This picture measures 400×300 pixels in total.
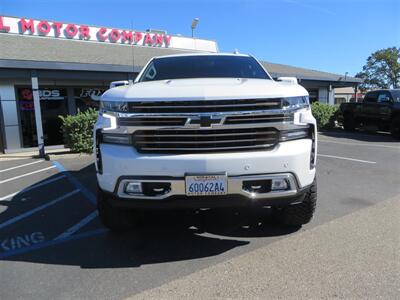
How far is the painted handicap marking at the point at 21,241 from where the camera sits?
4.01 m

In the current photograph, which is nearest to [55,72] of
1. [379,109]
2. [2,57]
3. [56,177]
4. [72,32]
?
[2,57]

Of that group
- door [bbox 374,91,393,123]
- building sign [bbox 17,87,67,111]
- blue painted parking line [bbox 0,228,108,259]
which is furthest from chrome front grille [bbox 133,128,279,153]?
door [bbox 374,91,393,123]

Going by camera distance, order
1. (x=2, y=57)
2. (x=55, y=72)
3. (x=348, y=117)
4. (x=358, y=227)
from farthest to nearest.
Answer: (x=348, y=117)
(x=55, y=72)
(x=2, y=57)
(x=358, y=227)

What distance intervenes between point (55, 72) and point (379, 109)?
42.0 ft

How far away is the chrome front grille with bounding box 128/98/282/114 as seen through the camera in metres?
3.34

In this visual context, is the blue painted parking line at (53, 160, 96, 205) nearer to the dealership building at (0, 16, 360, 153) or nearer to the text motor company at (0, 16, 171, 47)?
the dealership building at (0, 16, 360, 153)

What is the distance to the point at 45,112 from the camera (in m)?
14.6

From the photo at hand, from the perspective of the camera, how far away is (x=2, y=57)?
11.7m

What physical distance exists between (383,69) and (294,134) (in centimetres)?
6976

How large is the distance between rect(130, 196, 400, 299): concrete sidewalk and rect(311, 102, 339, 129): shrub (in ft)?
48.0

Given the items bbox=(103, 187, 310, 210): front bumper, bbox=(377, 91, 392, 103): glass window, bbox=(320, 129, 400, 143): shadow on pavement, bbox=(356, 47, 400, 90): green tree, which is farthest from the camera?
bbox=(356, 47, 400, 90): green tree

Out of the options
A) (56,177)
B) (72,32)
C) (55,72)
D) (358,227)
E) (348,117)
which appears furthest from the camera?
(72,32)

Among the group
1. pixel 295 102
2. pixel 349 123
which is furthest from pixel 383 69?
pixel 295 102

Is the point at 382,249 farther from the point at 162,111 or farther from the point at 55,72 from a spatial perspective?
the point at 55,72
